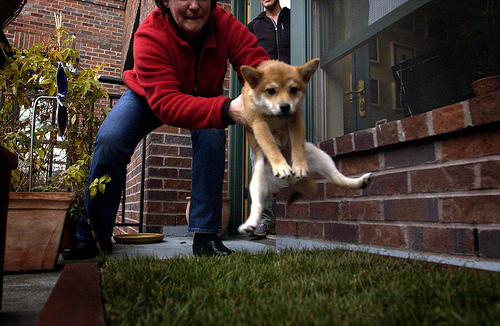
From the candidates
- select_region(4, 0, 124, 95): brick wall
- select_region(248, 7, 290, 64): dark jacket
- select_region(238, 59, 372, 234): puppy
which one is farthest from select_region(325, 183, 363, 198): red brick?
select_region(4, 0, 124, 95): brick wall

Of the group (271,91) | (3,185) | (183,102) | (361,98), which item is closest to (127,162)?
(183,102)

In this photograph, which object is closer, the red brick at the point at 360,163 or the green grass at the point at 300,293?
the green grass at the point at 300,293

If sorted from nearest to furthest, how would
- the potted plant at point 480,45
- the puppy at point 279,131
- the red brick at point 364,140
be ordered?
the puppy at point 279,131
the potted plant at point 480,45
the red brick at point 364,140

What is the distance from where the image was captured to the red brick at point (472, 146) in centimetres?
148

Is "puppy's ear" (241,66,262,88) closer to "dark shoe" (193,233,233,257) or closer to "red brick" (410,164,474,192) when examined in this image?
"red brick" (410,164,474,192)

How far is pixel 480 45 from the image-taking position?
1.59 m

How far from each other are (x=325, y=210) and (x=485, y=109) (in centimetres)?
118

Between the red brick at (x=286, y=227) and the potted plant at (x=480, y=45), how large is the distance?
4.93ft

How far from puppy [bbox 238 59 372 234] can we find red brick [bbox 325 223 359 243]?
2.40 feet

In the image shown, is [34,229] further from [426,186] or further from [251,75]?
[426,186]

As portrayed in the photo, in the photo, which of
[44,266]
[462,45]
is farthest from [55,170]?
[462,45]

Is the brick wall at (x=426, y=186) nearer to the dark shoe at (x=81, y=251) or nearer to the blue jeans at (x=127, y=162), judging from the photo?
the blue jeans at (x=127, y=162)

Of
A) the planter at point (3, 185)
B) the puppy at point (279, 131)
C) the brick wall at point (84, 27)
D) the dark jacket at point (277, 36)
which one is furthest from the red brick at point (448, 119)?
the brick wall at point (84, 27)

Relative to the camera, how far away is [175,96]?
65.7 inches
